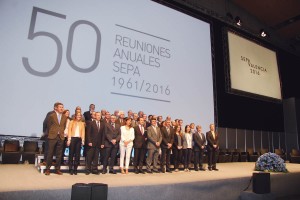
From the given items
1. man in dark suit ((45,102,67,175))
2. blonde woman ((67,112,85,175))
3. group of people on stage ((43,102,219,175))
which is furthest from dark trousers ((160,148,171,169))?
man in dark suit ((45,102,67,175))

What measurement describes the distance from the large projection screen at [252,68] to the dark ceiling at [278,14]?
6.21 ft

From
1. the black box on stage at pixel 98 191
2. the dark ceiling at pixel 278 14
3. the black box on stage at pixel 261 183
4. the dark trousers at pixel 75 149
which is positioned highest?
the dark ceiling at pixel 278 14

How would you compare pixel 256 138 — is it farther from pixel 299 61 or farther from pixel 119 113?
pixel 119 113

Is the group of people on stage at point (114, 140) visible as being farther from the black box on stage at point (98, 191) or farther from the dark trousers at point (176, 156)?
the black box on stage at point (98, 191)

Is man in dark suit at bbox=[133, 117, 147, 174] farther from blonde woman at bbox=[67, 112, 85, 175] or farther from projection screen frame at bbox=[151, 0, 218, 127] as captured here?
projection screen frame at bbox=[151, 0, 218, 127]

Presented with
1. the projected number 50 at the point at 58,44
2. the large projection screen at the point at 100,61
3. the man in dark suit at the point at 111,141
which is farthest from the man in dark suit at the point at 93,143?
the projected number 50 at the point at 58,44

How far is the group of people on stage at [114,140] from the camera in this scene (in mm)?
4547

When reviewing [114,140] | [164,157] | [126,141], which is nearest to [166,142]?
[164,157]

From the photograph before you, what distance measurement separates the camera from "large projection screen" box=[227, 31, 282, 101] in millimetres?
9805

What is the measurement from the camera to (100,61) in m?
6.51

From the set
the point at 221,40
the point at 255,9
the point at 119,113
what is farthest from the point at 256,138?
the point at 119,113

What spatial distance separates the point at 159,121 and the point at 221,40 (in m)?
5.81

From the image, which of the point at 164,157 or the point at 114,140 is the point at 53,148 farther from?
the point at 164,157

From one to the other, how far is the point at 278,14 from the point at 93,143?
1137 centimetres
